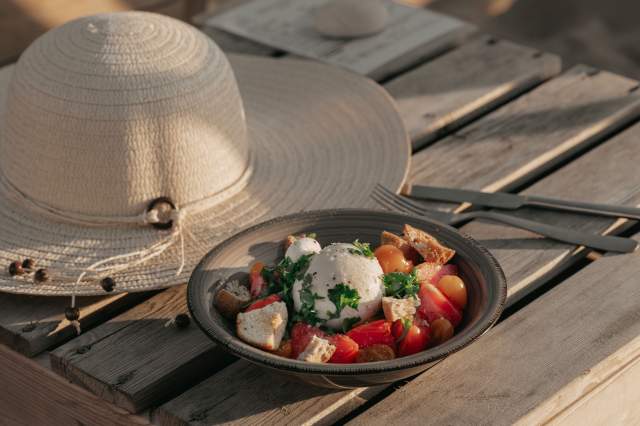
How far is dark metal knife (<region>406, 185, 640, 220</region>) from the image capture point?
1602 mm

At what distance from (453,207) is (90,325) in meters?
0.54

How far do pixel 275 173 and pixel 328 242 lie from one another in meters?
0.32

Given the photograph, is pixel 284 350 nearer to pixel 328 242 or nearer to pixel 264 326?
pixel 264 326

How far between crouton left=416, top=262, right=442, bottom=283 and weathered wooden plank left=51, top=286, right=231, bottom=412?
25 cm

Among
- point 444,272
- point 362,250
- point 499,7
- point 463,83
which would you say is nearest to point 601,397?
point 444,272

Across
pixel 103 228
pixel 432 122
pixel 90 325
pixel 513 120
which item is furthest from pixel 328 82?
pixel 90 325

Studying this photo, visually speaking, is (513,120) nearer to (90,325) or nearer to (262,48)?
(262,48)

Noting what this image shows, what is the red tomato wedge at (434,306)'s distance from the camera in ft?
4.11

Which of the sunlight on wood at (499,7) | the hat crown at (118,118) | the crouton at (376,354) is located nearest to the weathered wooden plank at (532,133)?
the hat crown at (118,118)

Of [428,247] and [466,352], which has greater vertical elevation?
[428,247]

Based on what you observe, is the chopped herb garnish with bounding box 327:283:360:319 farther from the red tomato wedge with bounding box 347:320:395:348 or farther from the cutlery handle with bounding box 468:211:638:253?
the cutlery handle with bounding box 468:211:638:253

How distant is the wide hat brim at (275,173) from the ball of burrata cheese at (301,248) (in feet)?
0.73

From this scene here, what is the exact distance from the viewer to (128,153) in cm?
151

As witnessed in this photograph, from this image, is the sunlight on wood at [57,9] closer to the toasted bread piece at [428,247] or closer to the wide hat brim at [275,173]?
the wide hat brim at [275,173]
